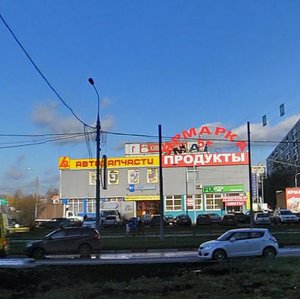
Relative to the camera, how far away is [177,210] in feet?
300

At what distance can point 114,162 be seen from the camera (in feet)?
309

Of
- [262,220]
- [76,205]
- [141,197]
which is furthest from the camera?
[76,205]

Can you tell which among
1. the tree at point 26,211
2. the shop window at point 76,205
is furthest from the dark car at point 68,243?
the shop window at point 76,205

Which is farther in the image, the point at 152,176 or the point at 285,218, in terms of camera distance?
the point at 152,176

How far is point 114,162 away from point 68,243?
63.8 metres

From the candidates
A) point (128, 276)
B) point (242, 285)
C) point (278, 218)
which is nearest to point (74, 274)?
point (128, 276)

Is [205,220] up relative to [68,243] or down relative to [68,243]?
up

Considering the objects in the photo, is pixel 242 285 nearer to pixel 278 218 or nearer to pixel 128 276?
pixel 128 276

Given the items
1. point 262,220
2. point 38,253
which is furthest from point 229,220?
point 38,253

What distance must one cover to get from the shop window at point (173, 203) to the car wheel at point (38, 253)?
207 ft

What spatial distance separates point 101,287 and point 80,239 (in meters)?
19.0

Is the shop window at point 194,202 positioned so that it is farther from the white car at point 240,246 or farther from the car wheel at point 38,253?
the white car at point 240,246

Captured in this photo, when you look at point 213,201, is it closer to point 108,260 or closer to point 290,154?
point 290,154

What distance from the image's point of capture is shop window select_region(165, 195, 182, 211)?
91.6 meters
